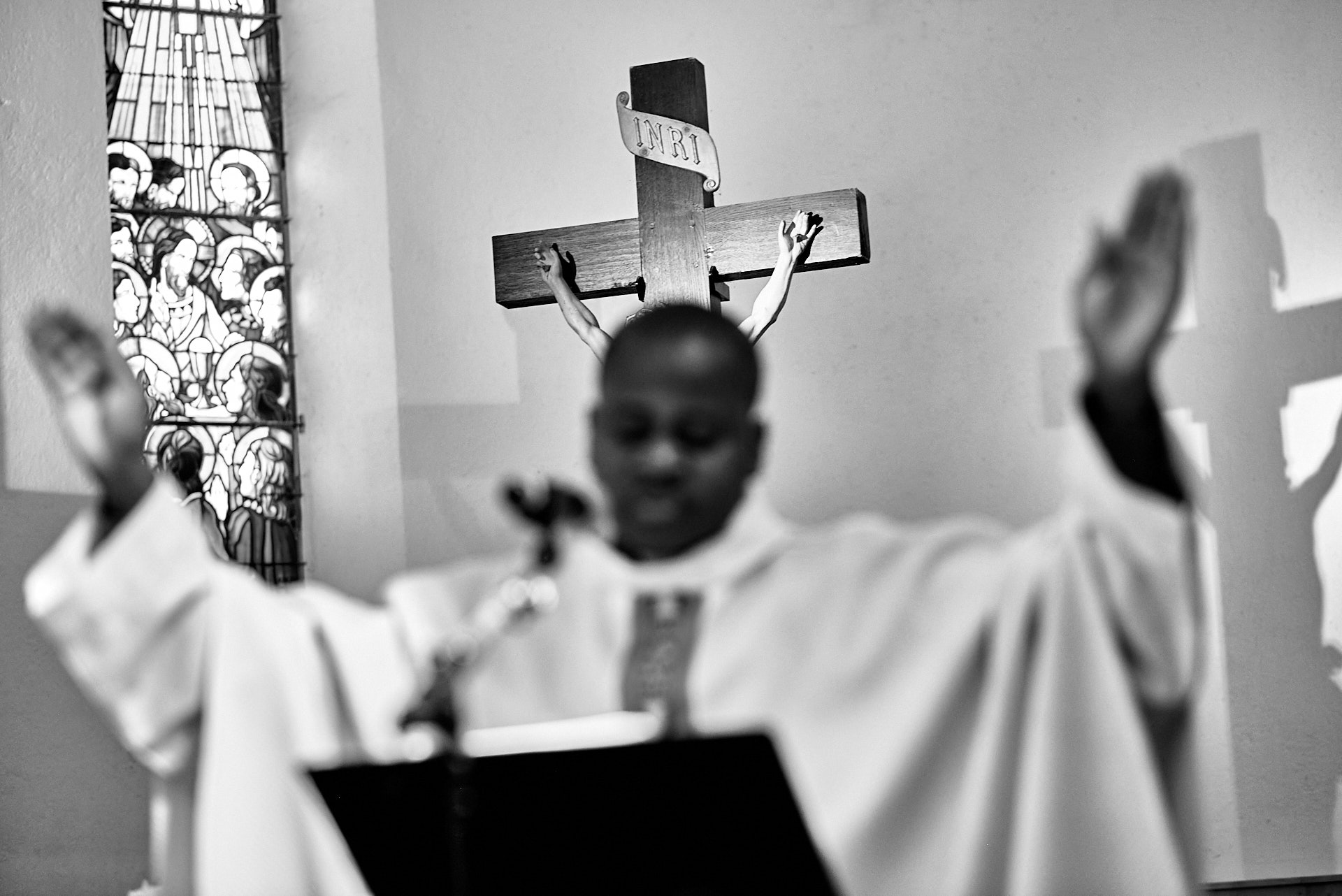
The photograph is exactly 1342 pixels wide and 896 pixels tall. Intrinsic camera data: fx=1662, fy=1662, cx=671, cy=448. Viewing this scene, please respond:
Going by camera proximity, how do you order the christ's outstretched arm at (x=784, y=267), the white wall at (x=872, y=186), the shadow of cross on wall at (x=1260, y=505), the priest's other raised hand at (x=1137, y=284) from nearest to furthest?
the priest's other raised hand at (x=1137, y=284), the christ's outstretched arm at (x=784, y=267), the shadow of cross on wall at (x=1260, y=505), the white wall at (x=872, y=186)

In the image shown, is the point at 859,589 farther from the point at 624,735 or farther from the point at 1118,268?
the point at 1118,268

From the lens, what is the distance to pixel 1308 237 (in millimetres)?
5621

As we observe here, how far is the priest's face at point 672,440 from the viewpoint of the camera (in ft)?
7.34

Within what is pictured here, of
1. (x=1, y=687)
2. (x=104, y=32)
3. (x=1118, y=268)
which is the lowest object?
(x=1, y=687)

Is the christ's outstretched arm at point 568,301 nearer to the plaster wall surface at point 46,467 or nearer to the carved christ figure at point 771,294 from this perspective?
the carved christ figure at point 771,294

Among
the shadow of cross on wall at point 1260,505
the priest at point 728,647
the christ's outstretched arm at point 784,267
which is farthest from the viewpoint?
the shadow of cross on wall at point 1260,505

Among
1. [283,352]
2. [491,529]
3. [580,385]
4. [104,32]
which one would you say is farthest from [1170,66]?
[104,32]

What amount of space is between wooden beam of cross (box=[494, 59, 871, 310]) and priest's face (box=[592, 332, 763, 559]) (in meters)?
→ 3.03

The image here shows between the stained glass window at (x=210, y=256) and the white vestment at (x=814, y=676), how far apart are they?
3900 mm

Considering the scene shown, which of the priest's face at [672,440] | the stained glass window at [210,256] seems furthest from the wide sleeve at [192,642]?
the stained glass window at [210,256]

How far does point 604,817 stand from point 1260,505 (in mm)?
4135

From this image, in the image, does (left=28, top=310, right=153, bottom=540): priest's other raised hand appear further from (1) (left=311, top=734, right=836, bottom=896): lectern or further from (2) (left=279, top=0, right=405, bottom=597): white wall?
(2) (left=279, top=0, right=405, bottom=597): white wall

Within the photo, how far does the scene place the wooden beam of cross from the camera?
5309mm

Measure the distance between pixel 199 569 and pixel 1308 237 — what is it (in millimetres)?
4449
